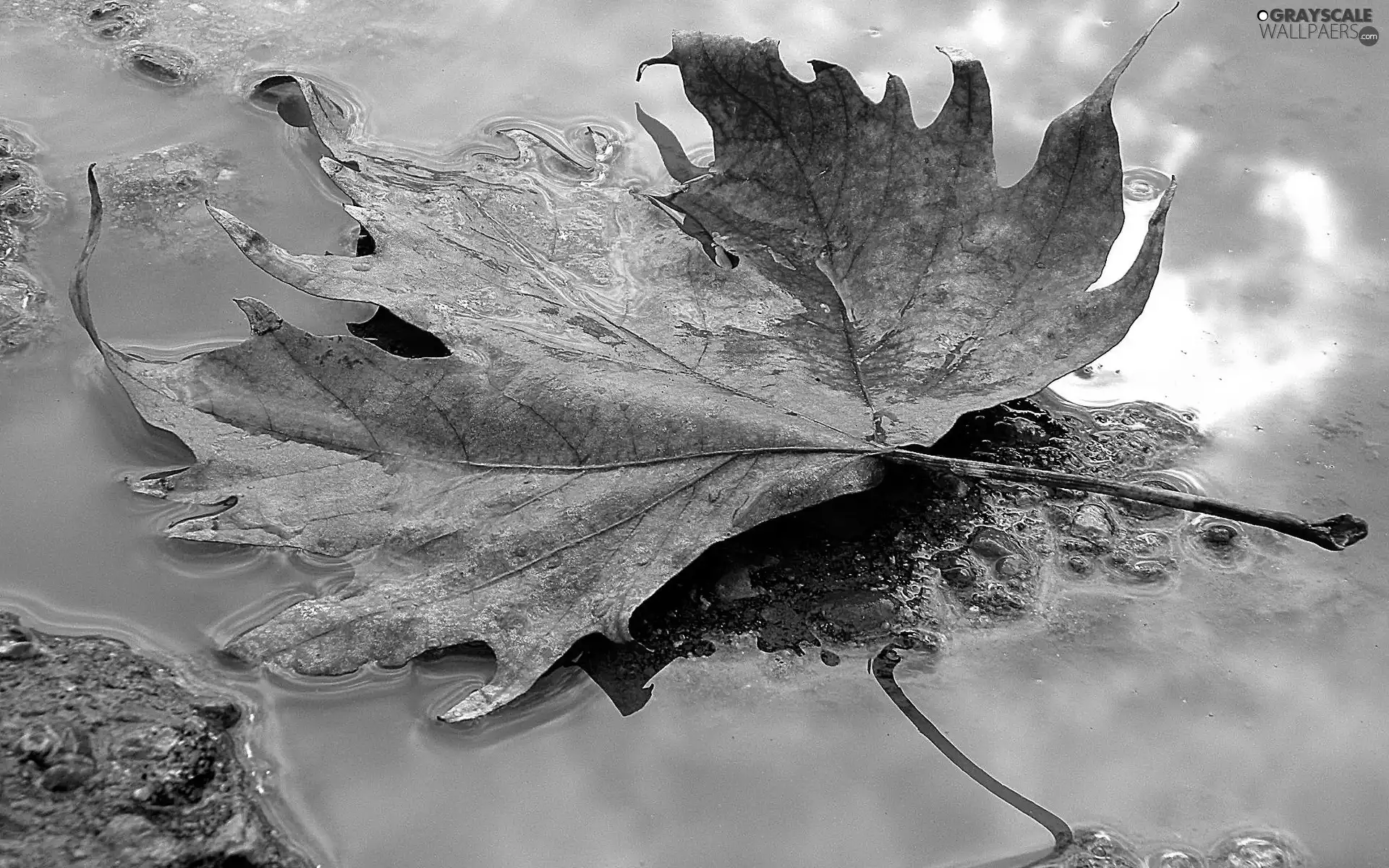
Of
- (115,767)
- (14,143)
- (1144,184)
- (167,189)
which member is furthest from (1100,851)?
(14,143)

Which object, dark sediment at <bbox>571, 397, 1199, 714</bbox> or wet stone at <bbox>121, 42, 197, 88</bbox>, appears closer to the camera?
dark sediment at <bbox>571, 397, 1199, 714</bbox>

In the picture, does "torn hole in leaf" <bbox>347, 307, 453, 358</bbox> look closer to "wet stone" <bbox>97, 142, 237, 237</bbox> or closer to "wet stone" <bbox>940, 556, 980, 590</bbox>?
"wet stone" <bbox>97, 142, 237, 237</bbox>

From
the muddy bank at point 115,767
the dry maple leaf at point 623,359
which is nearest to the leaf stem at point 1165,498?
the dry maple leaf at point 623,359

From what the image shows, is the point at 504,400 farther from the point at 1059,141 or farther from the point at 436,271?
the point at 1059,141

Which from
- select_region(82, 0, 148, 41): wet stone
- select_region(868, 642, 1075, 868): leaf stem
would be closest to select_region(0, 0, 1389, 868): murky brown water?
select_region(868, 642, 1075, 868): leaf stem

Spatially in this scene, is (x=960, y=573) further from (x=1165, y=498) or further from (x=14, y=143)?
(x=14, y=143)

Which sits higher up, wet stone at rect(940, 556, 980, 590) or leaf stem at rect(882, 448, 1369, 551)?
leaf stem at rect(882, 448, 1369, 551)
